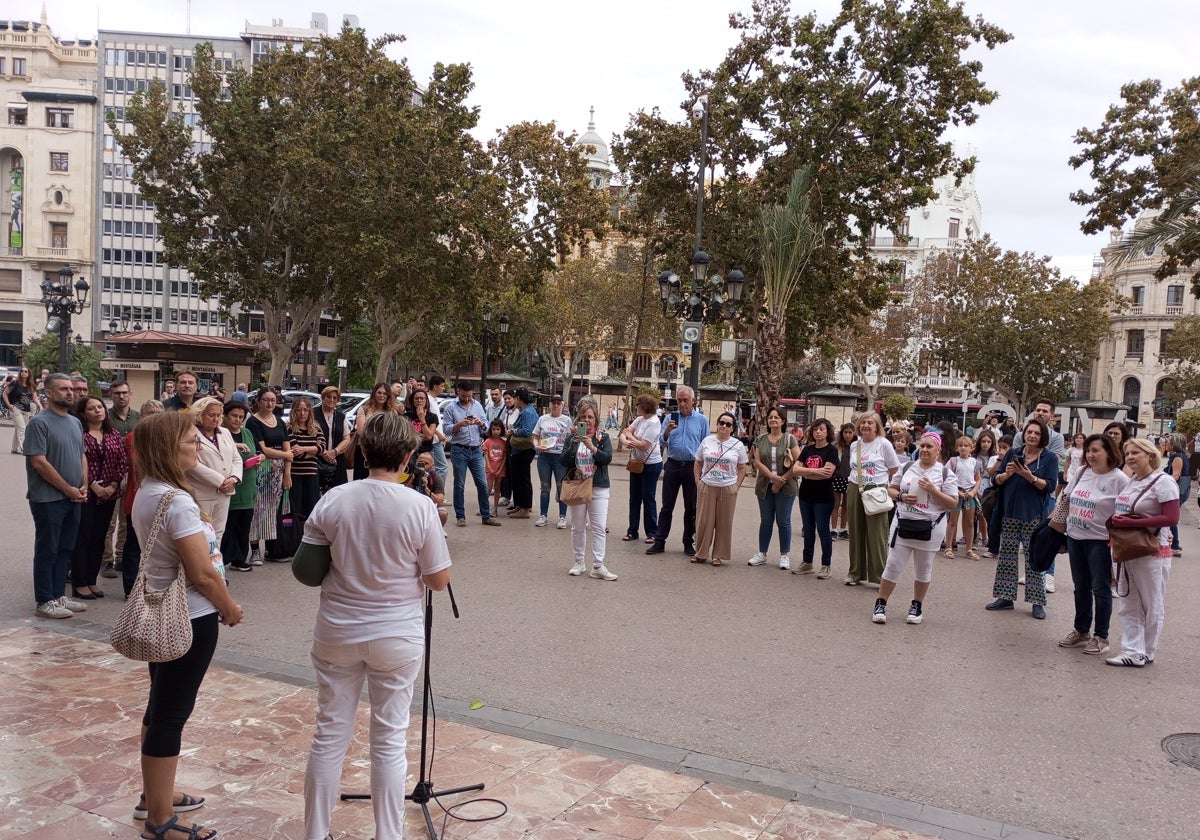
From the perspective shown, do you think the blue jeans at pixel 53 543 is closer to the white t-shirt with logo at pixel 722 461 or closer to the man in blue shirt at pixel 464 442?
the man in blue shirt at pixel 464 442

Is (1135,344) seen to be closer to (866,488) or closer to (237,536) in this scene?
(866,488)

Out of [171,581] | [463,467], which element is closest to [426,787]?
[171,581]

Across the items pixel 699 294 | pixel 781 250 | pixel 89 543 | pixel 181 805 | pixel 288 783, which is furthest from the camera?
pixel 781 250

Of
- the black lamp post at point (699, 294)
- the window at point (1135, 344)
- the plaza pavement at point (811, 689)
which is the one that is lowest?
the plaza pavement at point (811, 689)

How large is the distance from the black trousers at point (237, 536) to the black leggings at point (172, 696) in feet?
17.4

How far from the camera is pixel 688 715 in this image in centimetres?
513

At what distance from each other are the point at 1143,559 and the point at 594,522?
463 centimetres

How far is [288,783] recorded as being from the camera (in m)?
3.99

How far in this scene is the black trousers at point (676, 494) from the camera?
10.1 m

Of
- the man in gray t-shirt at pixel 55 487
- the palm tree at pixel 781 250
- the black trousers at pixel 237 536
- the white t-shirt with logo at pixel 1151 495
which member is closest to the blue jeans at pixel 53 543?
the man in gray t-shirt at pixel 55 487

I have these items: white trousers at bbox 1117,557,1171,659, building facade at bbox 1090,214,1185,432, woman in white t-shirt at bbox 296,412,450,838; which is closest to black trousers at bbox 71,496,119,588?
woman in white t-shirt at bbox 296,412,450,838

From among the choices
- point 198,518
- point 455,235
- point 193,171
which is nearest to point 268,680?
point 198,518

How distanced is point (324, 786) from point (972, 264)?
45.1 meters

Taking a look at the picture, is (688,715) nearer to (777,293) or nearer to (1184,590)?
(1184,590)
